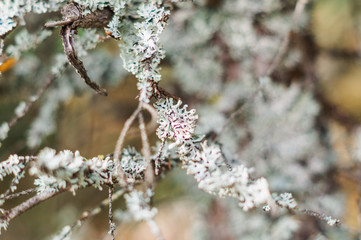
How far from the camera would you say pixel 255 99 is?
608 mm

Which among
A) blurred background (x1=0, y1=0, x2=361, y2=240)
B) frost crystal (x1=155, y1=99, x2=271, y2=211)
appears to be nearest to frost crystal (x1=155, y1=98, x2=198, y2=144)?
frost crystal (x1=155, y1=99, x2=271, y2=211)

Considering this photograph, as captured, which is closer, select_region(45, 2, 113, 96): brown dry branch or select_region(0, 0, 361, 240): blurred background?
select_region(45, 2, 113, 96): brown dry branch

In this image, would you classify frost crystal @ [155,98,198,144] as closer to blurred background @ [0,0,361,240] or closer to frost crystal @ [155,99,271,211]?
frost crystal @ [155,99,271,211]

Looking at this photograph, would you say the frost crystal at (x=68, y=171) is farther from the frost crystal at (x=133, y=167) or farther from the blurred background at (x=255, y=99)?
the blurred background at (x=255, y=99)

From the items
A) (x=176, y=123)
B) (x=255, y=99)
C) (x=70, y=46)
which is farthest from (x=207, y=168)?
(x=255, y=99)

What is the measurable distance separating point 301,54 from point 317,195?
284 mm

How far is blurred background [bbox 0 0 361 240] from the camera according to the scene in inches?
23.0

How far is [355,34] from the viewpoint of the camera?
2.42 feet

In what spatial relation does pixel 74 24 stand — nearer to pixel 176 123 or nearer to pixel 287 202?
pixel 176 123

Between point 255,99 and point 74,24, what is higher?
point 255,99

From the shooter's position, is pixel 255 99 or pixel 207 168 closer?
pixel 207 168

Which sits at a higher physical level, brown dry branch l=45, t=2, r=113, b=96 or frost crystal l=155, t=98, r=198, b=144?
brown dry branch l=45, t=2, r=113, b=96

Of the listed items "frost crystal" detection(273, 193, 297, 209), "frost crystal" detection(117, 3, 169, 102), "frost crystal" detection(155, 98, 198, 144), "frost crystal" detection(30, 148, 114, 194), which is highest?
"frost crystal" detection(117, 3, 169, 102)

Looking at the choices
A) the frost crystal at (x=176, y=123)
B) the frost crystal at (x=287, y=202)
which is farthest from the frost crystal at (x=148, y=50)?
the frost crystal at (x=287, y=202)
